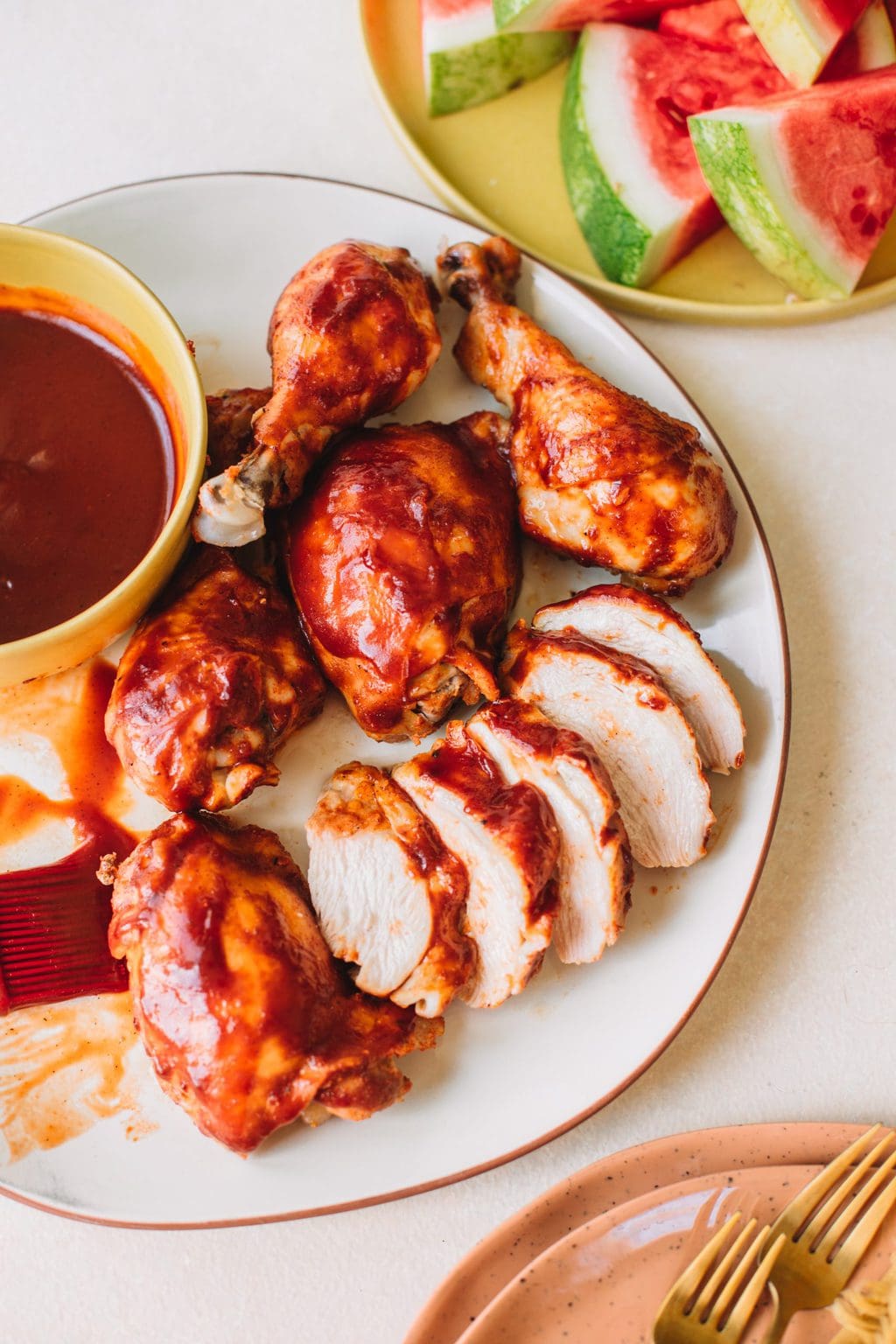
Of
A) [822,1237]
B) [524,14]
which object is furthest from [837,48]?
[822,1237]

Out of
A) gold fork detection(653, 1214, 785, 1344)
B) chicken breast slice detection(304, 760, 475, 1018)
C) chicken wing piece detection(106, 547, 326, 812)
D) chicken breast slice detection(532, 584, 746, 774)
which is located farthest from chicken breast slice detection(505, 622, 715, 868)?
gold fork detection(653, 1214, 785, 1344)

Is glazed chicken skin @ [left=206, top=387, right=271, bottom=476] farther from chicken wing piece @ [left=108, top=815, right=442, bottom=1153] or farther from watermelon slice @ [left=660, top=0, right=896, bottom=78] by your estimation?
watermelon slice @ [left=660, top=0, right=896, bottom=78]

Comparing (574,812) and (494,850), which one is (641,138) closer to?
(574,812)

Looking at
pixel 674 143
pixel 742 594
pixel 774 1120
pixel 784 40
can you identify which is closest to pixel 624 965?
pixel 774 1120

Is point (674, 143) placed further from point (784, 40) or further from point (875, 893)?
point (875, 893)

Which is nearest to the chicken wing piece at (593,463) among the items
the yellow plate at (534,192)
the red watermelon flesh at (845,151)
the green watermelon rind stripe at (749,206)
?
the yellow plate at (534,192)

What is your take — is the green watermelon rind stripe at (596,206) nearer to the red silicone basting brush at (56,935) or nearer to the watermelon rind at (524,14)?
the watermelon rind at (524,14)

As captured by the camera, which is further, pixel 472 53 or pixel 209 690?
pixel 472 53
